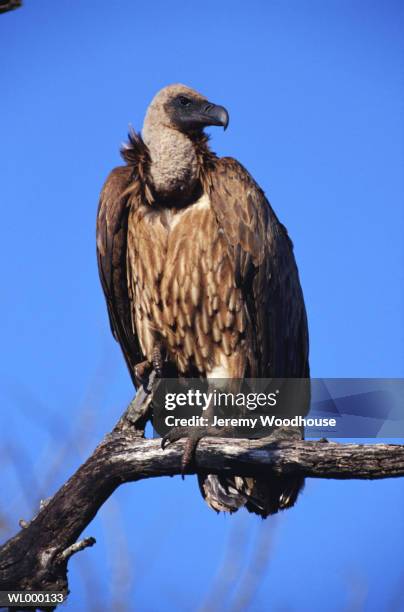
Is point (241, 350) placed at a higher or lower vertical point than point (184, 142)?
lower

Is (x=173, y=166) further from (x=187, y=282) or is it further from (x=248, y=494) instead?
(x=248, y=494)

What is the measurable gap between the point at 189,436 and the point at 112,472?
0.51 metres

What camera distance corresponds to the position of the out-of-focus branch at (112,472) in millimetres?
5645

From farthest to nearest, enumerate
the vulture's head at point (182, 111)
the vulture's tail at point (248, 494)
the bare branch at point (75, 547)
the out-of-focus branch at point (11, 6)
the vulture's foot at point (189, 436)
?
the vulture's head at point (182, 111), the vulture's tail at point (248, 494), the vulture's foot at point (189, 436), the bare branch at point (75, 547), the out-of-focus branch at point (11, 6)

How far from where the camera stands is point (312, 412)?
23.0 ft

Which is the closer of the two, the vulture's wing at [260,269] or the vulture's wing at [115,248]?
the vulture's wing at [260,269]

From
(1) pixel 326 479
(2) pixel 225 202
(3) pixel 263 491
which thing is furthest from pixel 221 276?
(1) pixel 326 479

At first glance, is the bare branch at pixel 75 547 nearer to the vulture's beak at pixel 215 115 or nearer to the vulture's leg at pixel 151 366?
the vulture's leg at pixel 151 366

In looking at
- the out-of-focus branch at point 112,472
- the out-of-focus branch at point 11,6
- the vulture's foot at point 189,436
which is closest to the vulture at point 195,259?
the vulture's foot at point 189,436

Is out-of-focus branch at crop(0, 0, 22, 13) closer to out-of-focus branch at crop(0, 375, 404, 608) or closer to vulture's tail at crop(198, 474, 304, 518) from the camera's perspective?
out-of-focus branch at crop(0, 375, 404, 608)

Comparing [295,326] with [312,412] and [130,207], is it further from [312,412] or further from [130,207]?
[130,207]

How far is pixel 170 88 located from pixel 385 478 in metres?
3.69

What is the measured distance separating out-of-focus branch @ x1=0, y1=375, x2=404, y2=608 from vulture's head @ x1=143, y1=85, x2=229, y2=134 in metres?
→ 2.57

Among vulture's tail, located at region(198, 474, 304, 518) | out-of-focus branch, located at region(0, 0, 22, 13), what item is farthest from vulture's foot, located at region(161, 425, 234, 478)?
out-of-focus branch, located at region(0, 0, 22, 13)
